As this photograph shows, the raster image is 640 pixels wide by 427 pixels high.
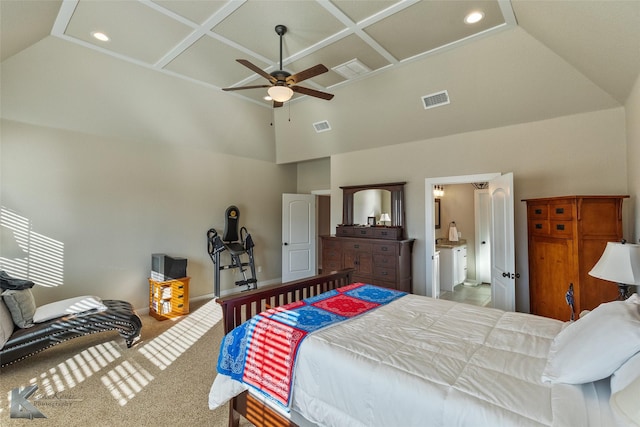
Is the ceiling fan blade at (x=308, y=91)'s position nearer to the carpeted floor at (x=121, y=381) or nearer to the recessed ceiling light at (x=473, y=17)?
the recessed ceiling light at (x=473, y=17)

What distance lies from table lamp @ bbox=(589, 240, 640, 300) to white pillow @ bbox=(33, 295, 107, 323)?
4742 millimetres

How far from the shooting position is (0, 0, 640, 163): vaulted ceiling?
2.39 meters

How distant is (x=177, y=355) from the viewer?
10.6ft

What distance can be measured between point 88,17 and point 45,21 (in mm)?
393

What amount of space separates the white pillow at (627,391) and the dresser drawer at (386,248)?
10.8 feet

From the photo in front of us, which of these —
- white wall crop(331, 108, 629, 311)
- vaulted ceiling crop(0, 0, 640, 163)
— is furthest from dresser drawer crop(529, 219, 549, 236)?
vaulted ceiling crop(0, 0, 640, 163)

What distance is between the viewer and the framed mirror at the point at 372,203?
4.90 metres

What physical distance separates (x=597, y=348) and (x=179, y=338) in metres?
3.93

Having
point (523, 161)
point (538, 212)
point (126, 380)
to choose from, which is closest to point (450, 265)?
point (523, 161)

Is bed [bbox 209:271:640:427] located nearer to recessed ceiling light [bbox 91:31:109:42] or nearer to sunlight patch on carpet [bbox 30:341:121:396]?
sunlight patch on carpet [bbox 30:341:121:396]

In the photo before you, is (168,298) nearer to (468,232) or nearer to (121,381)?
(121,381)

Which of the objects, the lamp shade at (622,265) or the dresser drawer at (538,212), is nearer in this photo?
the lamp shade at (622,265)

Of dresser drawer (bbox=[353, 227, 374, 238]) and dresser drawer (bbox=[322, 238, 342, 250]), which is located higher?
dresser drawer (bbox=[353, 227, 374, 238])

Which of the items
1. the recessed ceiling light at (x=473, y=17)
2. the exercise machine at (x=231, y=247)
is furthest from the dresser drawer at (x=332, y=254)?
the recessed ceiling light at (x=473, y=17)
